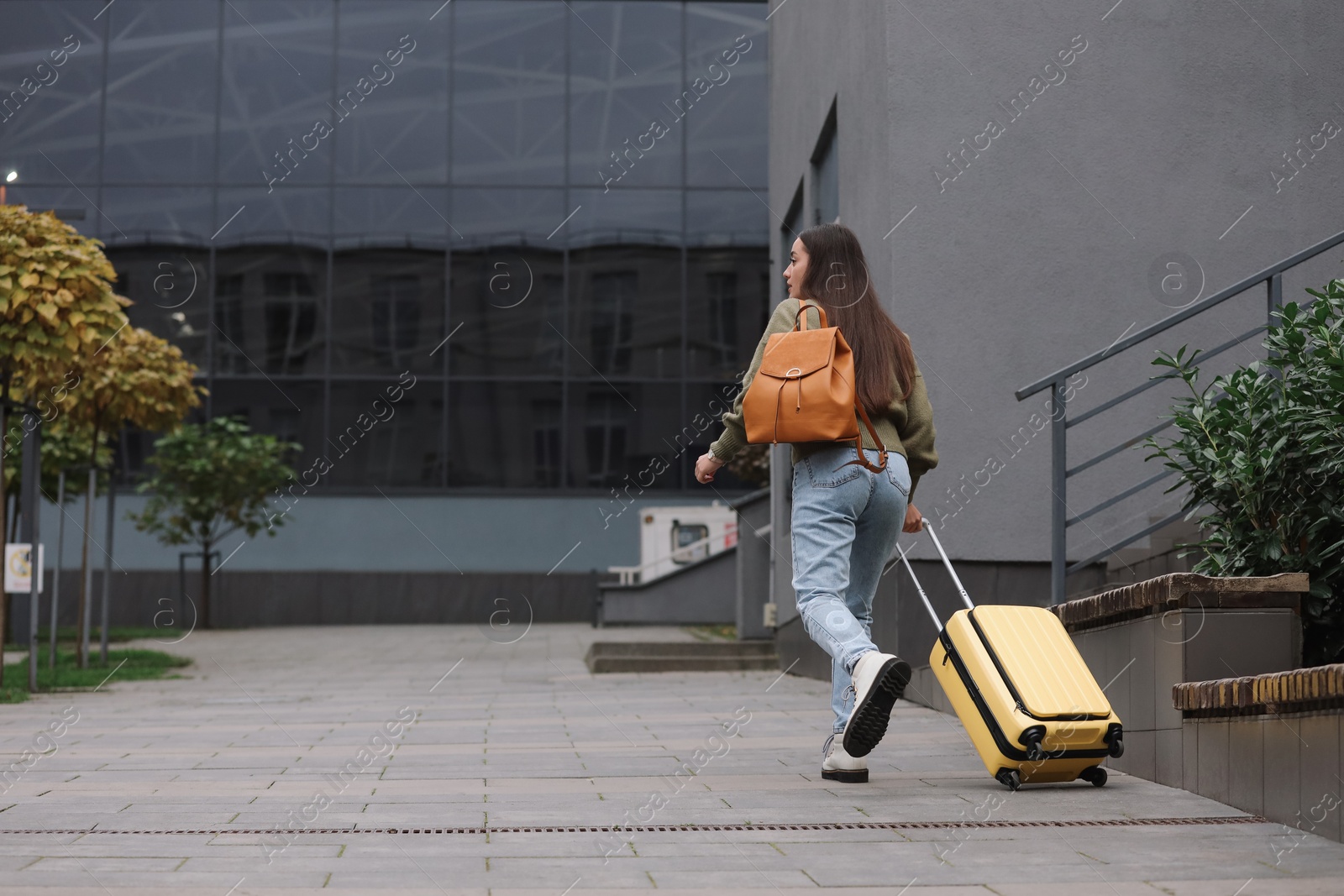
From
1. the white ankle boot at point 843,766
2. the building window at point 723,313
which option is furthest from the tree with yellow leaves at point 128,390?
the building window at point 723,313

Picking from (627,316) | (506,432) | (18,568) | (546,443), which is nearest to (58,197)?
(506,432)

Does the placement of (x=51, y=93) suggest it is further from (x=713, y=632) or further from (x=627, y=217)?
(x=713, y=632)

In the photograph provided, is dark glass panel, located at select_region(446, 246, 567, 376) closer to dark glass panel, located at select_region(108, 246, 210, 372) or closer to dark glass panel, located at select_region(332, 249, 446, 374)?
dark glass panel, located at select_region(332, 249, 446, 374)

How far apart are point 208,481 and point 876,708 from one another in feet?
74.2

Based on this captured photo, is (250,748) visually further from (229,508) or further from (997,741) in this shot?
(229,508)

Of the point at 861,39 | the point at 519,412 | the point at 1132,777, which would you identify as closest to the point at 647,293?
the point at 519,412

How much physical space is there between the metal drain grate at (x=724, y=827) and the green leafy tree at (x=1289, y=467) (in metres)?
1.14

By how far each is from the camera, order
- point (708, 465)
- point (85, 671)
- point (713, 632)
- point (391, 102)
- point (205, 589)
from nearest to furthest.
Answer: point (708, 465) < point (85, 671) < point (713, 632) < point (205, 589) < point (391, 102)

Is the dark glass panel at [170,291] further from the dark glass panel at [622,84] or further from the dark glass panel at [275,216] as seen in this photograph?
the dark glass panel at [622,84]

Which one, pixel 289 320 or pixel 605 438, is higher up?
pixel 289 320

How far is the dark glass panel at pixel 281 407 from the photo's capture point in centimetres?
2788

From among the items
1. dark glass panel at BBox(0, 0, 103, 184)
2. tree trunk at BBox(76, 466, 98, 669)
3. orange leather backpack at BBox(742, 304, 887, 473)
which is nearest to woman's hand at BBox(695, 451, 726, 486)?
orange leather backpack at BBox(742, 304, 887, 473)

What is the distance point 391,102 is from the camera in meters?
27.7

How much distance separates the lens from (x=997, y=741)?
4.29 m
